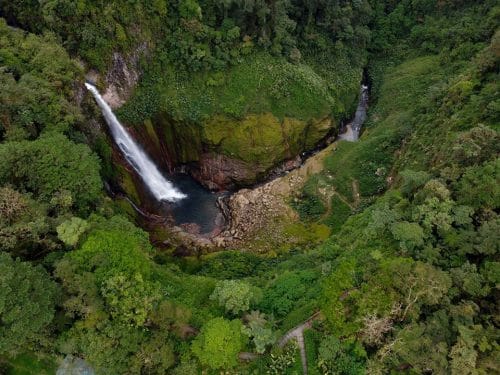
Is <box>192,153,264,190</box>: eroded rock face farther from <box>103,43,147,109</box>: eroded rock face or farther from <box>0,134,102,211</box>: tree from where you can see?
<box>0,134,102,211</box>: tree

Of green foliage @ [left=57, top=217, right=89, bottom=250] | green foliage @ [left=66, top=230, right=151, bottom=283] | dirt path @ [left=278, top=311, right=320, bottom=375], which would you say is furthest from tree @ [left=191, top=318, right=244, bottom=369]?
green foliage @ [left=57, top=217, right=89, bottom=250]

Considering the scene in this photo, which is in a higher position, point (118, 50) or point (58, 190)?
point (118, 50)

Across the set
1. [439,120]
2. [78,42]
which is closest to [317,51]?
[439,120]

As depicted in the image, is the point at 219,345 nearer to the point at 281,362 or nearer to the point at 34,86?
the point at 281,362

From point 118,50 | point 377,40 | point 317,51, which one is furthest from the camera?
point 377,40

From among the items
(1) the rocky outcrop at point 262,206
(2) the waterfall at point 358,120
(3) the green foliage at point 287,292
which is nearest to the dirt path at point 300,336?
(3) the green foliage at point 287,292

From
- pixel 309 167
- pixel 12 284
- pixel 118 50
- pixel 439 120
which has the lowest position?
pixel 309 167

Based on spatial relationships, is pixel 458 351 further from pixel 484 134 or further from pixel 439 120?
pixel 439 120
